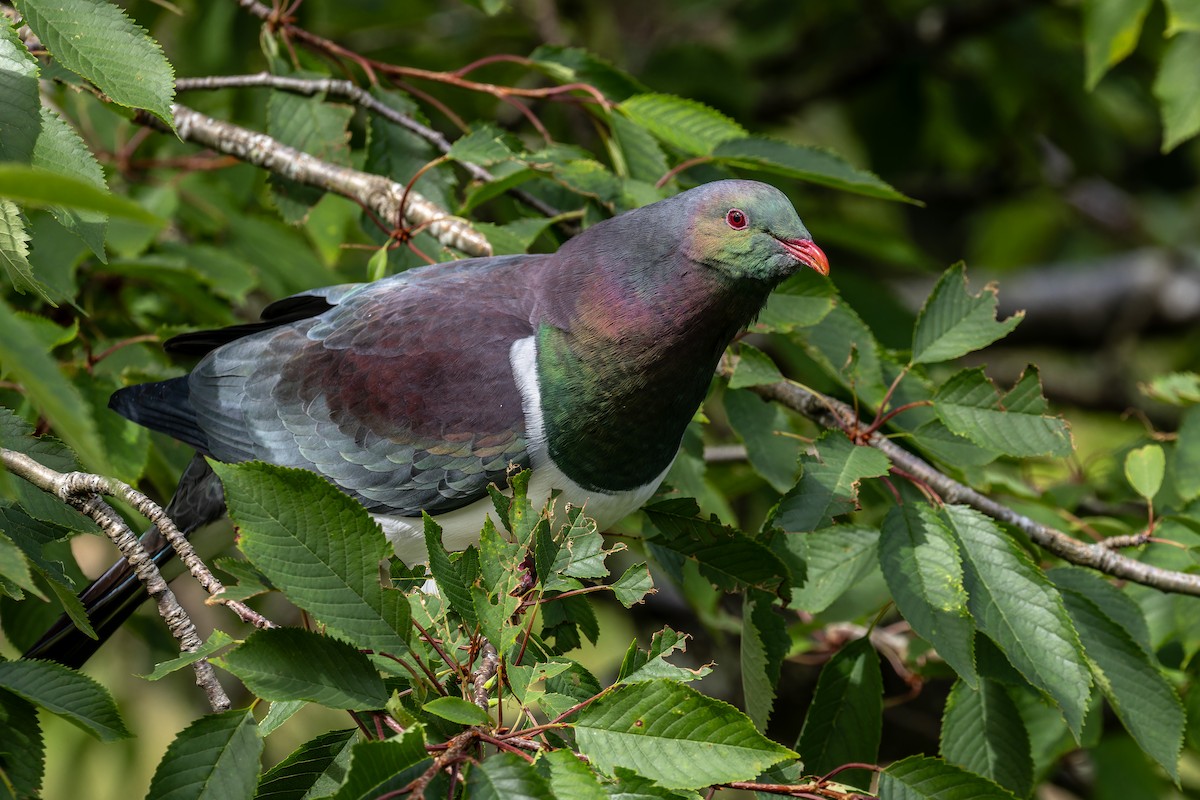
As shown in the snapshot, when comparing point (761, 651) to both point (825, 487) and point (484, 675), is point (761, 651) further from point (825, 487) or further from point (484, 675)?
point (484, 675)

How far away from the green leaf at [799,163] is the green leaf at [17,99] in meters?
1.61

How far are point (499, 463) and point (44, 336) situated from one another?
114 cm

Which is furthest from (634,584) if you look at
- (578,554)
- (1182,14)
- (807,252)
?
(1182,14)

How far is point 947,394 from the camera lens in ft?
9.05

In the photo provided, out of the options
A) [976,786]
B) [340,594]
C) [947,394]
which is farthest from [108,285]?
[976,786]

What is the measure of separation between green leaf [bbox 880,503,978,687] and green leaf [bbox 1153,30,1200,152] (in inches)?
64.3

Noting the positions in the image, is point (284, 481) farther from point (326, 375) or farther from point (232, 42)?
point (232, 42)

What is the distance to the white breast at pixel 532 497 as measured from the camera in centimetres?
269

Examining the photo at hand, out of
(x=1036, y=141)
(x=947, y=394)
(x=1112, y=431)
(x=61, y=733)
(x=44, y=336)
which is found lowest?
(x=1112, y=431)

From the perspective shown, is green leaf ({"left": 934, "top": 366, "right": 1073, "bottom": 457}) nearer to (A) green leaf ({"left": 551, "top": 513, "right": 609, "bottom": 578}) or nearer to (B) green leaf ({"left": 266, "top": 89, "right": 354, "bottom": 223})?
(A) green leaf ({"left": 551, "top": 513, "right": 609, "bottom": 578})

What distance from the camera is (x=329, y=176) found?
11.0ft

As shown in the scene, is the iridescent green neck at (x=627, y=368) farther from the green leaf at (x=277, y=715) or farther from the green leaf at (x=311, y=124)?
the green leaf at (x=311, y=124)

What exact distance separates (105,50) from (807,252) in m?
1.42

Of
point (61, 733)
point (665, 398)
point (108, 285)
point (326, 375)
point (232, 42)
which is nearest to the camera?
point (665, 398)
